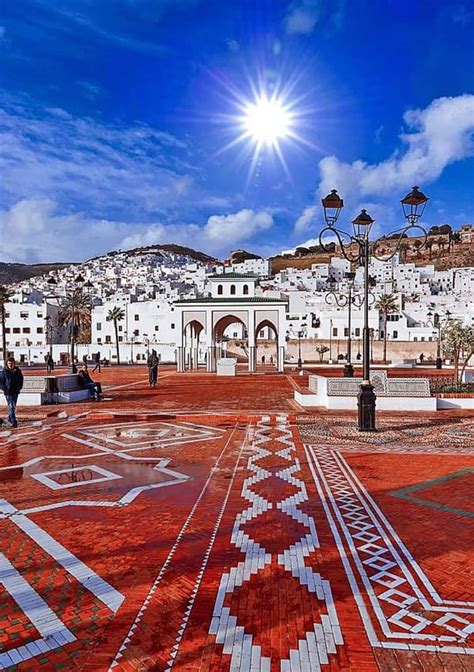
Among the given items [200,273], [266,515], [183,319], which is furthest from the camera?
[200,273]

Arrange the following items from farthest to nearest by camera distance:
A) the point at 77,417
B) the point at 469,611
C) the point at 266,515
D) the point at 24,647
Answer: the point at 77,417 → the point at 266,515 → the point at 469,611 → the point at 24,647

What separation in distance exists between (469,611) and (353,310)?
59.2 meters

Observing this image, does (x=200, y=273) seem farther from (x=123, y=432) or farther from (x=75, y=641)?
(x=75, y=641)

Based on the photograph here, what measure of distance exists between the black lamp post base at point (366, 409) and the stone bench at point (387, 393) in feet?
12.0

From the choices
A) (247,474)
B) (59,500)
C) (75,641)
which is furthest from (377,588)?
(59,500)

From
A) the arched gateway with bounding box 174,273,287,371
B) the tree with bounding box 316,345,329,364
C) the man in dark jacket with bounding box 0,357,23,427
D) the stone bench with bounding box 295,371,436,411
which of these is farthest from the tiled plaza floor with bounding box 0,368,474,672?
the tree with bounding box 316,345,329,364

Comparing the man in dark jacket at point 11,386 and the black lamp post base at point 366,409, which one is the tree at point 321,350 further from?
the man in dark jacket at point 11,386

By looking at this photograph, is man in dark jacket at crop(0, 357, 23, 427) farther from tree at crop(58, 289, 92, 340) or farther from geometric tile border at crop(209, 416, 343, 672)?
tree at crop(58, 289, 92, 340)

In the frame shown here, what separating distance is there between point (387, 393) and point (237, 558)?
11.1m

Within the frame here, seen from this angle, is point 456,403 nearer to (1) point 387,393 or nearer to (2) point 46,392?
(1) point 387,393

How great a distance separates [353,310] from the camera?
61000 millimetres

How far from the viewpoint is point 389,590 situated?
3.77 m

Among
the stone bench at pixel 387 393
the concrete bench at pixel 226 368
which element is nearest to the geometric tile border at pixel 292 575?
the stone bench at pixel 387 393

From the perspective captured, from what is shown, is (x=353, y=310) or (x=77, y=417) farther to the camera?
(x=353, y=310)
